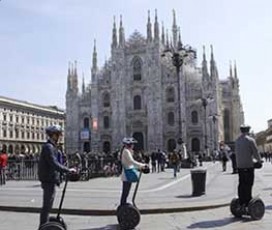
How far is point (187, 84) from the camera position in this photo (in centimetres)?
7044

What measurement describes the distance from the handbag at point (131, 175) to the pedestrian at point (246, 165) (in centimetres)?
196

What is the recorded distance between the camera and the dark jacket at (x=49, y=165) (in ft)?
21.9

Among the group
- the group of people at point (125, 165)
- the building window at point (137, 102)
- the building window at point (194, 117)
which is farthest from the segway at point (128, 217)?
the building window at point (137, 102)

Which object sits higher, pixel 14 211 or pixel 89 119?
pixel 89 119

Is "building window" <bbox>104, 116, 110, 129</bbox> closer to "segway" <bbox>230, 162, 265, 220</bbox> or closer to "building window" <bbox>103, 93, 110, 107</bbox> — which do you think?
"building window" <bbox>103, 93, 110, 107</bbox>

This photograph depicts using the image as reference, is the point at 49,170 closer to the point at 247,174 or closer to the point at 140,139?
the point at 247,174

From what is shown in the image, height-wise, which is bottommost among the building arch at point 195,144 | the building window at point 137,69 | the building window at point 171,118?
the building arch at point 195,144

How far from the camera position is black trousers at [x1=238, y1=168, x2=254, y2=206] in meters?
8.98

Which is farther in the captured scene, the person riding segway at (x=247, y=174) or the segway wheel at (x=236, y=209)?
the segway wheel at (x=236, y=209)

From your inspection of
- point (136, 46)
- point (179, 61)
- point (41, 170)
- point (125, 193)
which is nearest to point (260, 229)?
point (125, 193)

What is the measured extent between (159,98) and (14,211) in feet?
193

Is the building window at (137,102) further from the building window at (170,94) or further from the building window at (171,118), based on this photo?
the building window at (171,118)

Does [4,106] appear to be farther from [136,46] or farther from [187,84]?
[187,84]

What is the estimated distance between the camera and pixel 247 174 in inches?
356
